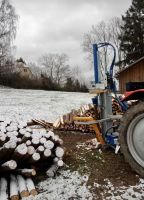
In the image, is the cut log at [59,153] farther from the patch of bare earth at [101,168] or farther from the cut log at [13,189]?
the cut log at [13,189]

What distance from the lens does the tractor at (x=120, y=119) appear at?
5.18 m

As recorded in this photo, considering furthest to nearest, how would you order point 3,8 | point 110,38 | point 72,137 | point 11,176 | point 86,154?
1. point 110,38
2. point 3,8
3. point 72,137
4. point 86,154
5. point 11,176

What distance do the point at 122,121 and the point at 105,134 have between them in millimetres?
1445

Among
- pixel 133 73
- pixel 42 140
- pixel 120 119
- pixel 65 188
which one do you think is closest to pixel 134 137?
pixel 120 119

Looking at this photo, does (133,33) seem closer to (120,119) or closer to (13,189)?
(120,119)

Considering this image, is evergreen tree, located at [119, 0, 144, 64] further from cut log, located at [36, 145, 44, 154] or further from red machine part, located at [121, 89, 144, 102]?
cut log, located at [36, 145, 44, 154]

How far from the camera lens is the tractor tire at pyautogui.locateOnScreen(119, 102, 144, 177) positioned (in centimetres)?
515

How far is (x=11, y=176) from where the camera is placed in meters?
5.17

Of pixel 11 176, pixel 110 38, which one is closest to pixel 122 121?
pixel 11 176

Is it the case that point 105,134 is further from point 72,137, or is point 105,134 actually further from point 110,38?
point 110,38

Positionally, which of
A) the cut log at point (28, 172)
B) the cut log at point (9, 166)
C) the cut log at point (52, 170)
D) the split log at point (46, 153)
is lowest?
the cut log at point (52, 170)

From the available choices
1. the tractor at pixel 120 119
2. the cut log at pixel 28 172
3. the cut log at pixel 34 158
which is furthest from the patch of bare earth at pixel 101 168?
the cut log at pixel 28 172

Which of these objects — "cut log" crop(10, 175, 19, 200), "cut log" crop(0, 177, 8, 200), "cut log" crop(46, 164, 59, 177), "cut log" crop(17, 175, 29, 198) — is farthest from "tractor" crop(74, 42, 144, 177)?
"cut log" crop(0, 177, 8, 200)

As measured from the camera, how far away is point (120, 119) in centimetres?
552
